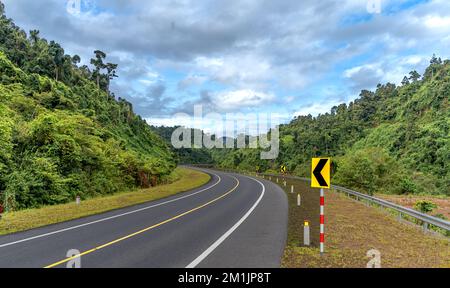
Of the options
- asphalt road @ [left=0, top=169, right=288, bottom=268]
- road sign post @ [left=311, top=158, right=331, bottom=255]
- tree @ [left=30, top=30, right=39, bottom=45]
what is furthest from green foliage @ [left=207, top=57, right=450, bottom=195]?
tree @ [left=30, top=30, right=39, bottom=45]

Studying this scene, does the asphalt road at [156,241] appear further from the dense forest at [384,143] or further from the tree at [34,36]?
the tree at [34,36]

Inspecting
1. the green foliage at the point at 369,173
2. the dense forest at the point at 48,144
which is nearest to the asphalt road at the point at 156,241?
the dense forest at the point at 48,144

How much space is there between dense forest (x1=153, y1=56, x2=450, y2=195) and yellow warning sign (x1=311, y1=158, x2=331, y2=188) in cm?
3268

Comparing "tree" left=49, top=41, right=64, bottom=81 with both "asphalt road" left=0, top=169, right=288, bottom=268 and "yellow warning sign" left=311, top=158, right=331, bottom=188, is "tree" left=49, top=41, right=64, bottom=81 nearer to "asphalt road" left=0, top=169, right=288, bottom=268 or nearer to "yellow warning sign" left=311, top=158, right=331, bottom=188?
"asphalt road" left=0, top=169, right=288, bottom=268

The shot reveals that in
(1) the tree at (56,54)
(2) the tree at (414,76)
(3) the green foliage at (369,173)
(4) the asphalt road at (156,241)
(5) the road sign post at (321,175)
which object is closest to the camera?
(4) the asphalt road at (156,241)

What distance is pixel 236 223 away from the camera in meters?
14.2

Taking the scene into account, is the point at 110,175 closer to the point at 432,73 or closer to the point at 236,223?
the point at 236,223

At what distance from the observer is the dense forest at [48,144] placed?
70.1 feet

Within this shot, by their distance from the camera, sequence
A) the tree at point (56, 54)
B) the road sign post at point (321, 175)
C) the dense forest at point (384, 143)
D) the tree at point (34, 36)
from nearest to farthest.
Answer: the road sign post at point (321, 175) < the dense forest at point (384, 143) < the tree at point (56, 54) < the tree at point (34, 36)

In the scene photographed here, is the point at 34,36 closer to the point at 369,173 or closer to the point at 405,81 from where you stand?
the point at 369,173

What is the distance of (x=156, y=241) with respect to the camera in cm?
1056

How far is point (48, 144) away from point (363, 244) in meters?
22.5

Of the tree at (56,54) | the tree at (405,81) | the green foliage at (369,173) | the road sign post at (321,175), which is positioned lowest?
the green foliage at (369,173)

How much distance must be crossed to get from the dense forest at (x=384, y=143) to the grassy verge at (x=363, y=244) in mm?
26698
